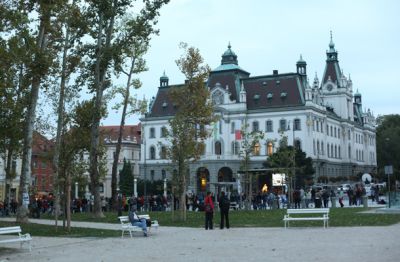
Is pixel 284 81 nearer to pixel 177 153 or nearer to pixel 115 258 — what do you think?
pixel 177 153

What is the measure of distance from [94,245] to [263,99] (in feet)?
253

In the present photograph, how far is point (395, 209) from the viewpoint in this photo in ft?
108

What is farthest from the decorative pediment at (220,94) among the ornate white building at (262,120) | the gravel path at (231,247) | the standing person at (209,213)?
the gravel path at (231,247)

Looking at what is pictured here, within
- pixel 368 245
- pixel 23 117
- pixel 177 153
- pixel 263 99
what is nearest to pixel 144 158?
pixel 263 99

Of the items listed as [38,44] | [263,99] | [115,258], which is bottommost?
[115,258]

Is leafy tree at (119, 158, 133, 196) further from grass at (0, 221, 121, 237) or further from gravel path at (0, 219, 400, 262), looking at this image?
gravel path at (0, 219, 400, 262)

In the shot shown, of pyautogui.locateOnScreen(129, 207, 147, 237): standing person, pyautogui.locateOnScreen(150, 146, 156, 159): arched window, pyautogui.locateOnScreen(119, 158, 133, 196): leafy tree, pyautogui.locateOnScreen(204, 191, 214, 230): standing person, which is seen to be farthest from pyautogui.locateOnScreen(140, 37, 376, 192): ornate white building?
pyautogui.locateOnScreen(129, 207, 147, 237): standing person

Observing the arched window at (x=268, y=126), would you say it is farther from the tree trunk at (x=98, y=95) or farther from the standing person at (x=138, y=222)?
the standing person at (x=138, y=222)

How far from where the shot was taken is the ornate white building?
9025cm

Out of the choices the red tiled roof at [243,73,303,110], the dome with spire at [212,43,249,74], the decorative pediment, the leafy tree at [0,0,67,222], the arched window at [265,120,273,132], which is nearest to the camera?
the leafy tree at [0,0,67,222]

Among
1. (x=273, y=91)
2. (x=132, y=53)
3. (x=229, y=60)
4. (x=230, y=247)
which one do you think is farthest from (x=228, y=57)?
(x=230, y=247)

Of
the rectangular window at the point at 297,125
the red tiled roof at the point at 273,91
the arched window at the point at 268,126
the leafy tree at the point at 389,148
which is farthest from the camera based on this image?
the leafy tree at the point at 389,148

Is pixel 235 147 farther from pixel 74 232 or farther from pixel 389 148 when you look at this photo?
pixel 74 232

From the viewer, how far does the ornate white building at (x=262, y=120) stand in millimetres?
90250
